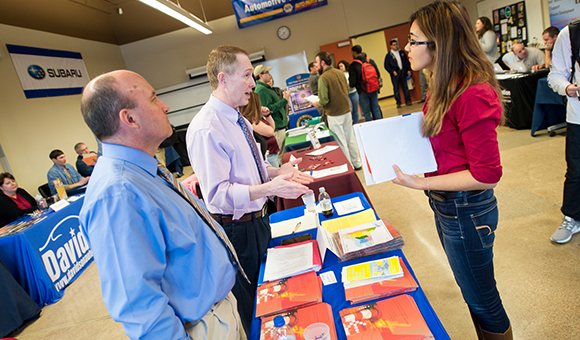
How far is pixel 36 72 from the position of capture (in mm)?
6453

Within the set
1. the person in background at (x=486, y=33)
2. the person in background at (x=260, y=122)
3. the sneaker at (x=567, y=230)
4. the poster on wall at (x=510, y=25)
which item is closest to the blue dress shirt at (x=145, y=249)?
the person in background at (x=260, y=122)

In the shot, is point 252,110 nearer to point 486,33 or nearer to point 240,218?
point 240,218

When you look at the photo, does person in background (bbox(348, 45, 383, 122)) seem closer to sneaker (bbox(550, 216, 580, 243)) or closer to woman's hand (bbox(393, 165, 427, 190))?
sneaker (bbox(550, 216, 580, 243))

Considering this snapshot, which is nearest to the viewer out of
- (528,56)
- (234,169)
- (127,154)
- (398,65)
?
(127,154)

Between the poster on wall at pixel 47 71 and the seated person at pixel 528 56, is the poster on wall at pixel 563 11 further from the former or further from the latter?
the poster on wall at pixel 47 71

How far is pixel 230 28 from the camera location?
9633mm

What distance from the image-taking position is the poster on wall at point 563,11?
593cm

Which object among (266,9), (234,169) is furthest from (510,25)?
(234,169)

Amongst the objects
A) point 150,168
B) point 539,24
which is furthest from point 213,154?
point 539,24

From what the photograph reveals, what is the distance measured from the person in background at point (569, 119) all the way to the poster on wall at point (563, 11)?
5328 mm

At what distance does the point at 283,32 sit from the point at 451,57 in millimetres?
9323

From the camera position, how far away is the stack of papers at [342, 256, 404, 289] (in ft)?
3.99

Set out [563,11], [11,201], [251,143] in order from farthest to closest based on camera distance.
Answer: [563,11], [11,201], [251,143]

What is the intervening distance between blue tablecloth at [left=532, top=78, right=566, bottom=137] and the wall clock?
22.7 feet
